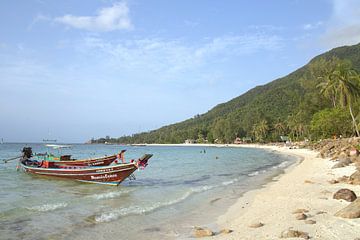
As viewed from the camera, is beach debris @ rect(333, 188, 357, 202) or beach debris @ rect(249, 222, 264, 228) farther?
beach debris @ rect(333, 188, 357, 202)

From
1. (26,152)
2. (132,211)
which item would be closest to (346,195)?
(132,211)

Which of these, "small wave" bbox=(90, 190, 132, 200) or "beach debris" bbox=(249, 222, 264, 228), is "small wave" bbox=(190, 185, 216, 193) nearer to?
"small wave" bbox=(90, 190, 132, 200)

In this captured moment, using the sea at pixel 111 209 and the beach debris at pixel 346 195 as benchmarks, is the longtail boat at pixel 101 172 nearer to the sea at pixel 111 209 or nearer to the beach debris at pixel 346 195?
the sea at pixel 111 209

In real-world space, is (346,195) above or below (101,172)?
below

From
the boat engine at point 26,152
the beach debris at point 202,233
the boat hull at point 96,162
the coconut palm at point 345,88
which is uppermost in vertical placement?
the coconut palm at point 345,88

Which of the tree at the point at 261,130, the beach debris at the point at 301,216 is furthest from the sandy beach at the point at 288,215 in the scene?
the tree at the point at 261,130

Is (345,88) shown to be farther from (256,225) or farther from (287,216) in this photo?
(256,225)

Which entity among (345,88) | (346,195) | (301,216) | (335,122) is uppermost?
(345,88)

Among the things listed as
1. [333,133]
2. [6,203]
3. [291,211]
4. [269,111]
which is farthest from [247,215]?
[269,111]

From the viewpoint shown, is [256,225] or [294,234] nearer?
[294,234]

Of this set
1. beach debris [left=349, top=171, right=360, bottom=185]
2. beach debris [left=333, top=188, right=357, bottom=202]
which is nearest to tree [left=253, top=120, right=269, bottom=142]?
beach debris [left=349, top=171, right=360, bottom=185]

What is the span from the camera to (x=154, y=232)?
9430 mm

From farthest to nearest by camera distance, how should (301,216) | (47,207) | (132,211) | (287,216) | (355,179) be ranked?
(355,179), (47,207), (132,211), (287,216), (301,216)

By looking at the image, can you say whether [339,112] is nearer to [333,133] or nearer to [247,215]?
[333,133]
